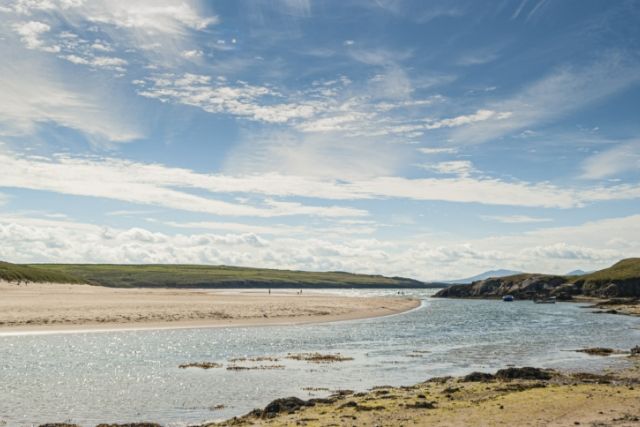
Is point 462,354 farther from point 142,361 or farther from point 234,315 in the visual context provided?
point 234,315

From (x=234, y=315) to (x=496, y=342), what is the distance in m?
35.7

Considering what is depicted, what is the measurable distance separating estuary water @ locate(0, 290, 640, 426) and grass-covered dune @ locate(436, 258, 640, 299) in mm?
94877

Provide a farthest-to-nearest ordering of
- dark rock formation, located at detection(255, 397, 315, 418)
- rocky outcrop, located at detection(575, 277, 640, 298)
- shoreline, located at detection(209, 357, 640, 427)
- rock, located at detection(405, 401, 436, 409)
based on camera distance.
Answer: rocky outcrop, located at detection(575, 277, 640, 298) < rock, located at detection(405, 401, 436, 409) < dark rock formation, located at detection(255, 397, 315, 418) < shoreline, located at detection(209, 357, 640, 427)

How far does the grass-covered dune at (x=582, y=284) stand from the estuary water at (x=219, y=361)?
94.9m

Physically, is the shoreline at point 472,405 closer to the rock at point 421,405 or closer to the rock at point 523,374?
the rock at point 421,405

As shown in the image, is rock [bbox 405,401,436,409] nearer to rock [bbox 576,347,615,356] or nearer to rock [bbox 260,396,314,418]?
rock [bbox 260,396,314,418]

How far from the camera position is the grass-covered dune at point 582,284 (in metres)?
148

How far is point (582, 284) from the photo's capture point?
16912 cm

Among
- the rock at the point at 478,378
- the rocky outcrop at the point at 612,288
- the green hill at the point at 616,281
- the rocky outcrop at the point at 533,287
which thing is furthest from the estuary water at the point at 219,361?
the rocky outcrop at the point at 533,287

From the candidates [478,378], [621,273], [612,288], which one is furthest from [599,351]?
[621,273]

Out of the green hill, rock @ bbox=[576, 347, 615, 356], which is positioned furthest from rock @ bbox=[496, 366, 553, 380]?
the green hill

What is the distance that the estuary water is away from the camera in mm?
24812

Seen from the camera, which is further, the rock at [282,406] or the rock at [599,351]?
the rock at [599,351]

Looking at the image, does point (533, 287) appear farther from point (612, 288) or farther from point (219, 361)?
point (219, 361)
